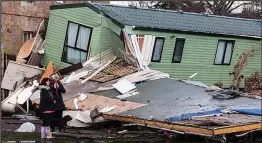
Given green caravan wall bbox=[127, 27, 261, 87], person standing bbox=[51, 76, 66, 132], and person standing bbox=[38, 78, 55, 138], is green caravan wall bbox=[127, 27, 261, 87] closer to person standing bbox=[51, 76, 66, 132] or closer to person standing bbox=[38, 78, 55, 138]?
Result: person standing bbox=[51, 76, 66, 132]

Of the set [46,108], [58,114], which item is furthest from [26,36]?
[46,108]

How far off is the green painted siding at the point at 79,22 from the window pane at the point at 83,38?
0.80 ft

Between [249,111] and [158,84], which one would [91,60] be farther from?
[249,111]

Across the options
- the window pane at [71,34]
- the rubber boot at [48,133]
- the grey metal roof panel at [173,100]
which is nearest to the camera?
the rubber boot at [48,133]

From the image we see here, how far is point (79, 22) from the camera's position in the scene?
17.8 meters

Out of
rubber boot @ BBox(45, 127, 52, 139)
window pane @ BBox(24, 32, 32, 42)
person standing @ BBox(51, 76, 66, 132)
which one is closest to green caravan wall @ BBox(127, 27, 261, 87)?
window pane @ BBox(24, 32, 32, 42)

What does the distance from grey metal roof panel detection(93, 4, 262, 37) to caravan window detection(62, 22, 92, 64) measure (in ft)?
3.84

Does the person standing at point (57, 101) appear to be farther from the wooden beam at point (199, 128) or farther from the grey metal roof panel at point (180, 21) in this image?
the grey metal roof panel at point (180, 21)

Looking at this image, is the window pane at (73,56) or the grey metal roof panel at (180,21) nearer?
the grey metal roof panel at (180,21)

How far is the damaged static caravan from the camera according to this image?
1714cm

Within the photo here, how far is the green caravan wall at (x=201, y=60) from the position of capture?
1820 centimetres

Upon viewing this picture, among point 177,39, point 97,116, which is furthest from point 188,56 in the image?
point 97,116

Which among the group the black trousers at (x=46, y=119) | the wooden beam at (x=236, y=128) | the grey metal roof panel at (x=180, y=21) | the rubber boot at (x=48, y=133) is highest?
the grey metal roof panel at (x=180, y=21)

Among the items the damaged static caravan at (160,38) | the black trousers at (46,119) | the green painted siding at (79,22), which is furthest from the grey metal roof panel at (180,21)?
the black trousers at (46,119)
